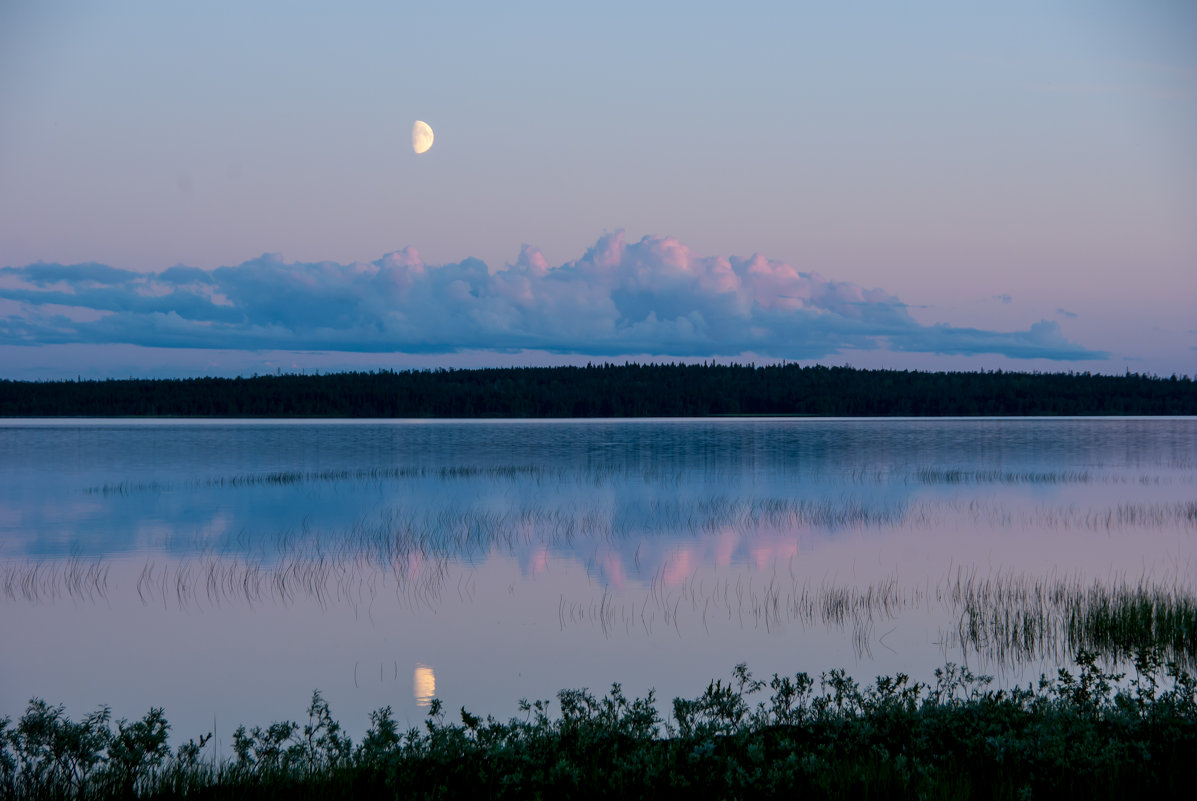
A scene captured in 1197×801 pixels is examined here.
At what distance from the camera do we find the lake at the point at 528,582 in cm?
1377

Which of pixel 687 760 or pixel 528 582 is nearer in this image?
pixel 687 760

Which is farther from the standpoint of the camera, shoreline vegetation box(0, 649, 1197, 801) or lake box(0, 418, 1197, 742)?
lake box(0, 418, 1197, 742)

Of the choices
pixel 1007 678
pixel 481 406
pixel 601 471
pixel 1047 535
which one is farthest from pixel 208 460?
pixel 481 406

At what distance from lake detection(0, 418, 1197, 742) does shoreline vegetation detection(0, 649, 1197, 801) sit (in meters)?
3.22

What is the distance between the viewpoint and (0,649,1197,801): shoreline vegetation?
23.0 feet

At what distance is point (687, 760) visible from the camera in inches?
293

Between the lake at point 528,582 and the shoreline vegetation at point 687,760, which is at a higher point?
the shoreline vegetation at point 687,760

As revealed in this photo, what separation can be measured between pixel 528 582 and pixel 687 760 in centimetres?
1366

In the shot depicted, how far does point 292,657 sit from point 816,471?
138 feet

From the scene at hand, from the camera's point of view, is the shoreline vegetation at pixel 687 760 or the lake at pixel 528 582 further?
the lake at pixel 528 582

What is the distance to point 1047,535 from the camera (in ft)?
91.4

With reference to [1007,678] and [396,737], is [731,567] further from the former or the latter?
[396,737]

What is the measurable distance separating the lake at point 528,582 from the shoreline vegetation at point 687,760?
3.22 metres

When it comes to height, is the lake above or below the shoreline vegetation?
below
